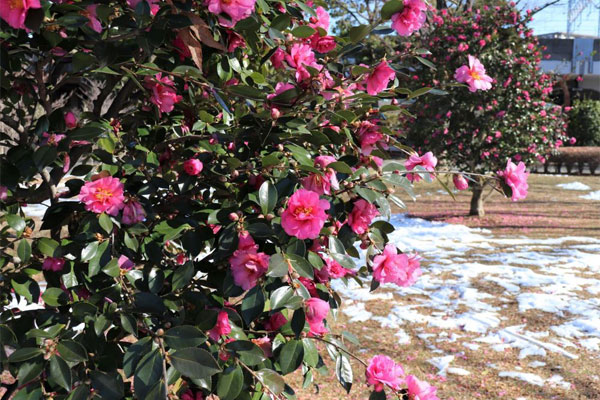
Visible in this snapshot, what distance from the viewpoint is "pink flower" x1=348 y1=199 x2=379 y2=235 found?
1.40 meters

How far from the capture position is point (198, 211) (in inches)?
57.6

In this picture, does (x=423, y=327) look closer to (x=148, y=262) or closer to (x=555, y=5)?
(x=148, y=262)

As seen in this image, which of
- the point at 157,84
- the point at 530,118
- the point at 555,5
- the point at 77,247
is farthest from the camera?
the point at 555,5

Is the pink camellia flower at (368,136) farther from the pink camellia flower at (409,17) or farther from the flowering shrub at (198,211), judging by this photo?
the pink camellia flower at (409,17)

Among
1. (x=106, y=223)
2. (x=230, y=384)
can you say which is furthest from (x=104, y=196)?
(x=230, y=384)

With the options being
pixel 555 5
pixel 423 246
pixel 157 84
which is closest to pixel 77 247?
pixel 157 84

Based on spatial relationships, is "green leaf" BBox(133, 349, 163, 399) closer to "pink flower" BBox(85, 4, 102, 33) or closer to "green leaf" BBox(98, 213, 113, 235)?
"green leaf" BBox(98, 213, 113, 235)

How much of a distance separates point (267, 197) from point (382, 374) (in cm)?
56

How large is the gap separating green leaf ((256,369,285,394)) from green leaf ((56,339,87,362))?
1.29 ft

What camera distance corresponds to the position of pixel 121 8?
4.59ft

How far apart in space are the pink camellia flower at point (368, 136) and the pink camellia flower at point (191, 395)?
0.77 meters

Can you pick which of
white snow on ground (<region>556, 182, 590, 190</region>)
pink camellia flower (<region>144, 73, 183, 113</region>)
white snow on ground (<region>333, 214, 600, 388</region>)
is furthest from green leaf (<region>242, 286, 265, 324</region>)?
white snow on ground (<region>556, 182, 590, 190</region>)

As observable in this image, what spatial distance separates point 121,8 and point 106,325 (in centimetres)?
77

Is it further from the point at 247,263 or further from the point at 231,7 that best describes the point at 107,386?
the point at 231,7
